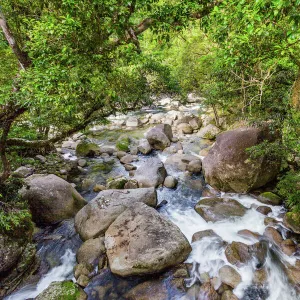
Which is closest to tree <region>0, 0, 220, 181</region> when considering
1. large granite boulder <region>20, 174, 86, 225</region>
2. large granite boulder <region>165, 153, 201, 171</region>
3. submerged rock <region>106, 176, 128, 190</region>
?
large granite boulder <region>20, 174, 86, 225</region>

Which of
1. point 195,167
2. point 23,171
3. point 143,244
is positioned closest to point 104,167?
point 23,171

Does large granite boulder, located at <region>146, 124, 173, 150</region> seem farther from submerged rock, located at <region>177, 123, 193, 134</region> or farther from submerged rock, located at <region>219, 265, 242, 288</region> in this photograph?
submerged rock, located at <region>219, 265, 242, 288</region>

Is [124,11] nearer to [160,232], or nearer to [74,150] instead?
[160,232]

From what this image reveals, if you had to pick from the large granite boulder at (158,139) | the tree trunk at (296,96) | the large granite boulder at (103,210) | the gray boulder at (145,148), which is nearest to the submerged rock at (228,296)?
the large granite boulder at (103,210)

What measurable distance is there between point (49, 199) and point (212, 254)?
5.31 m

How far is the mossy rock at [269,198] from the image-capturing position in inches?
280

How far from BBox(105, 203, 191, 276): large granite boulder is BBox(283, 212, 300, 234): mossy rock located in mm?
3096

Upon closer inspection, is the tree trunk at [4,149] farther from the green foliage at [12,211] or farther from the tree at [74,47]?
the green foliage at [12,211]

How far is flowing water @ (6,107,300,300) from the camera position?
15.3 feet

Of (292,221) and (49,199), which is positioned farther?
→ (49,199)

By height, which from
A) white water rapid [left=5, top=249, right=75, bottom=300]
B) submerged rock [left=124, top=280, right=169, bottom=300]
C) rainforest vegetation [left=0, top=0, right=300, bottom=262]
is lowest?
submerged rock [left=124, top=280, right=169, bottom=300]

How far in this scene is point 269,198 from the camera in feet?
23.9

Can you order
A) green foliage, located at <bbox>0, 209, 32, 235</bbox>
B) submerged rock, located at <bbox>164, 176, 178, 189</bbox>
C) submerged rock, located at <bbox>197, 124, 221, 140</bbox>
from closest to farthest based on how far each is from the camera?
green foliage, located at <bbox>0, 209, 32, 235</bbox>, submerged rock, located at <bbox>164, 176, 178, 189</bbox>, submerged rock, located at <bbox>197, 124, 221, 140</bbox>

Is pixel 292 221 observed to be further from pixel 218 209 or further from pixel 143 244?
pixel 143 244
